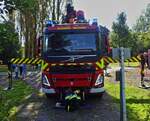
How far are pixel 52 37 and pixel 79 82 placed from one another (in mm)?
1891

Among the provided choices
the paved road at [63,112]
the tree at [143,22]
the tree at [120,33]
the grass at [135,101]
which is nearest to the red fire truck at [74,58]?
the paved road at [63,112]

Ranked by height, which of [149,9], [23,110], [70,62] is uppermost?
[149,9]

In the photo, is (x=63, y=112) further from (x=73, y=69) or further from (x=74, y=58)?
(x=74, y=58)

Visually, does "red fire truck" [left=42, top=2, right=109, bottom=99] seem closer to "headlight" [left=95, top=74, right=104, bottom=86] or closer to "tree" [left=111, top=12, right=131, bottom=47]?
"headlight" [left=95, top=74, right=104, bottom=86]

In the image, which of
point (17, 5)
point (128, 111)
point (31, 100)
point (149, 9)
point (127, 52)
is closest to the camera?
point (17, 5)

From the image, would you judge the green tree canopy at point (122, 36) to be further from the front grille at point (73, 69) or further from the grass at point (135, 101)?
the front grille at point (73, 69)

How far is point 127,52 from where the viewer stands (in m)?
11.9

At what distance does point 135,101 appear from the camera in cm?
1712

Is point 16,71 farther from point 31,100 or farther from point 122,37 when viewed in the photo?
point 122,37

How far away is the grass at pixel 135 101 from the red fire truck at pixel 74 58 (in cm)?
143

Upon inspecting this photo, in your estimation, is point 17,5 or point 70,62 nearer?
point 17,5

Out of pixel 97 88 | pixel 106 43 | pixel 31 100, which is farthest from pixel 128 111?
pixel 31 100

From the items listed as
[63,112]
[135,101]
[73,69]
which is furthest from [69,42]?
[135,101]

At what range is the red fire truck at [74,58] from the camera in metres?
16.0
